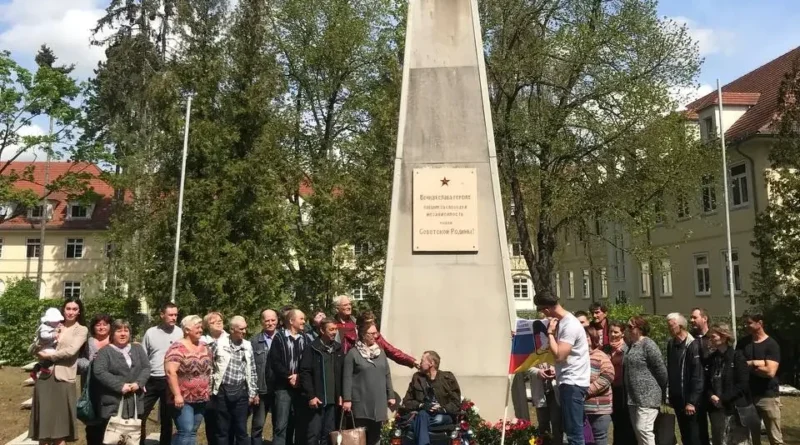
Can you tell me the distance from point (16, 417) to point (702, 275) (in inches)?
985

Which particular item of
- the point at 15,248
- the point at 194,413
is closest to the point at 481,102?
the point at 194,413

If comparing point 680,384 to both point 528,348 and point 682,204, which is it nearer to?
point 528,348

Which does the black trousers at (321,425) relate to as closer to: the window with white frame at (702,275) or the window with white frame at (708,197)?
the window with white frame at (708,197)

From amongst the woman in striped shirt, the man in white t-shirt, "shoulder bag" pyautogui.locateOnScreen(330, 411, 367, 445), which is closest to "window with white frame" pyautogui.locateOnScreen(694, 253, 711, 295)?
the woman in striped shirt

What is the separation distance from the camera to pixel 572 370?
5.60 m

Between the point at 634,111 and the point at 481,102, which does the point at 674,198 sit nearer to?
the point at 634,111

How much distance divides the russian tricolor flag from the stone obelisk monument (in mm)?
916

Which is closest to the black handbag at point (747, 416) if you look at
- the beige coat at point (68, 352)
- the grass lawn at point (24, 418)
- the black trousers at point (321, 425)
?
the grass lawn at point (24, 418)

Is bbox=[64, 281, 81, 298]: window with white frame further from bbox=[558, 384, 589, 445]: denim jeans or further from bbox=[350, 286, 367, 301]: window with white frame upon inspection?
bbox=[558, 384, 589, 445]: denim jeans

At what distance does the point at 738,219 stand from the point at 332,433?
22687 millimetres

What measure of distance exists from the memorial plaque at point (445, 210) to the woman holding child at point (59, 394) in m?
3.52

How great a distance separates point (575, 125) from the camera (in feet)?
74.2

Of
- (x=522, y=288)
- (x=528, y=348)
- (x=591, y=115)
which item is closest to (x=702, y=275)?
(x=591, y=115)

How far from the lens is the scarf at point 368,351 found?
626 cm
